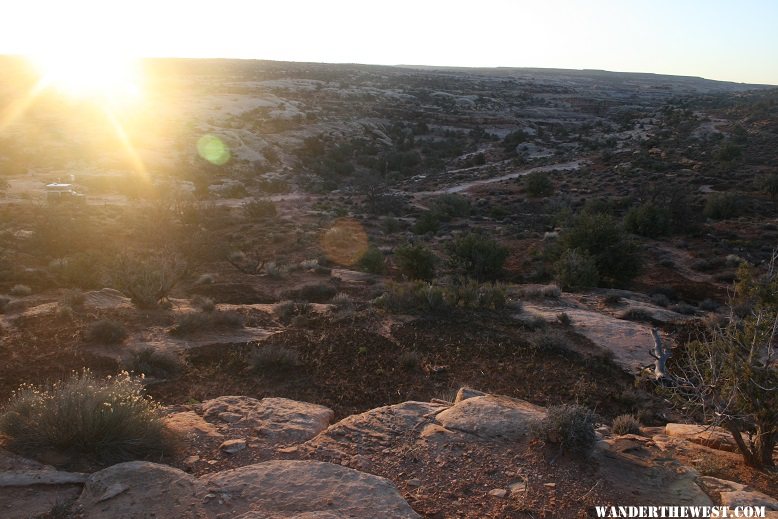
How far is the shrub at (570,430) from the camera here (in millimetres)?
5355

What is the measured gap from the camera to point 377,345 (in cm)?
1022

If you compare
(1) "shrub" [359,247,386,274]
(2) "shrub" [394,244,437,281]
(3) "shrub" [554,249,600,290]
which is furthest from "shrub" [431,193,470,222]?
(3) "shrub" [554,249,600,290]

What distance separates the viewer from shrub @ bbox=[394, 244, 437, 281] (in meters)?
17.0

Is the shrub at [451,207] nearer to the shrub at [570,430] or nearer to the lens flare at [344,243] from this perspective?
the lens flare at [344,243]

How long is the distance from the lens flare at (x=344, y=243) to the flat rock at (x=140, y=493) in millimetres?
14265

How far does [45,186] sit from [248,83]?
44.8m

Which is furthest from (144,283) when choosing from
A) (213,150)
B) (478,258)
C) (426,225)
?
(213,150)

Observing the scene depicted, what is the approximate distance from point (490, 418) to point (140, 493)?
12.0 ft

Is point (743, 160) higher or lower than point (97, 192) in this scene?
higher

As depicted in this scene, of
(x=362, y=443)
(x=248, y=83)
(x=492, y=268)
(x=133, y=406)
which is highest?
(x=248, y=83)

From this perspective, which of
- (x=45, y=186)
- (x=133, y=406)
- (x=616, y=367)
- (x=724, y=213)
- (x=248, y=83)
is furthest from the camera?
(x=248, y=83)

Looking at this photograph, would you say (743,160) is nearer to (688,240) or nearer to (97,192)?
(688,240)

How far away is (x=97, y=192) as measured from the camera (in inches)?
1168

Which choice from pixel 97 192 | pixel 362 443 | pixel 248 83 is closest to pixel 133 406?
pixel 362 443
